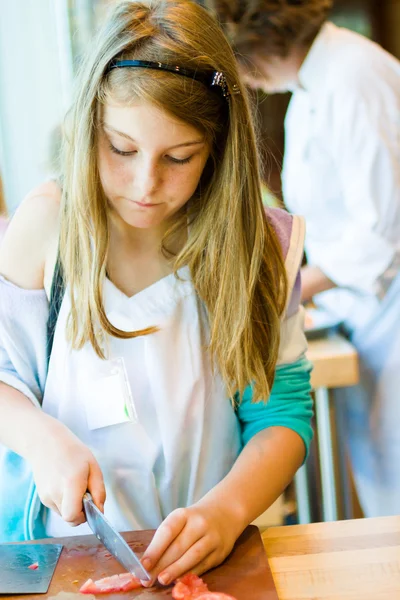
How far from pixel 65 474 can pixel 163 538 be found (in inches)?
5.4

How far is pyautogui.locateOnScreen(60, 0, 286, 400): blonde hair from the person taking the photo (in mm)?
868

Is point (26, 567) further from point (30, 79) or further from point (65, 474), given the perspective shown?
point (30, 79)

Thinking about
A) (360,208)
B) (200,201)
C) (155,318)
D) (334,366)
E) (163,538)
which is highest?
(200,201)

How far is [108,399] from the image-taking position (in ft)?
3.21

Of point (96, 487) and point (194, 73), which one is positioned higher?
point (194, 73)

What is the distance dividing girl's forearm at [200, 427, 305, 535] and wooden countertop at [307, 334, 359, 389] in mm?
765

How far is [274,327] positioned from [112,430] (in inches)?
10.3

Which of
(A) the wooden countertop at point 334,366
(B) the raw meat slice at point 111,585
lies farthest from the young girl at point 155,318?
(A) the wooden countertop at point 334,366

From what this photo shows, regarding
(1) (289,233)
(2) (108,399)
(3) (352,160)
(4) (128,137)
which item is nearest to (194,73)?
(4) (128,137)

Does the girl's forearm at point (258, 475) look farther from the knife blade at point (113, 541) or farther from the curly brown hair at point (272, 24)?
the curly brown hair at point (272, 24)

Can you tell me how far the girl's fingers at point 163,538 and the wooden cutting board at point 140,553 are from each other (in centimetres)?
3

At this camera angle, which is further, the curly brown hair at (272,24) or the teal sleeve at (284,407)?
the curly brown hair at (272,24)

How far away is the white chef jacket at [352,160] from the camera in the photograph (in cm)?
179

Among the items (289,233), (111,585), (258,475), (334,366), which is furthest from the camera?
(334,366)
